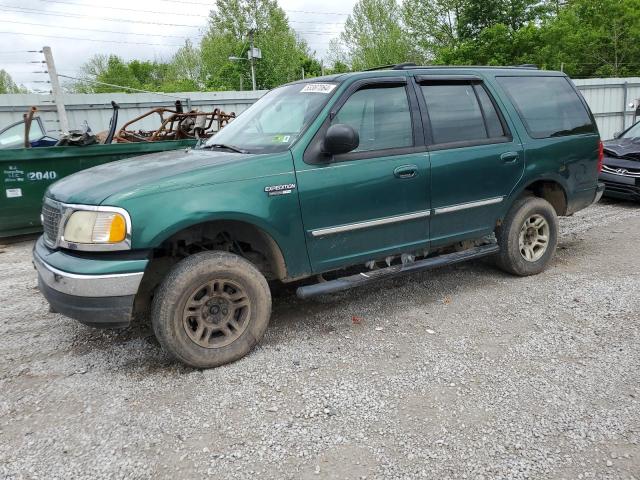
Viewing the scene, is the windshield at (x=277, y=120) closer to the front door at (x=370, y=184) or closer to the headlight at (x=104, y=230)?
the front door at (x=370, y=184)

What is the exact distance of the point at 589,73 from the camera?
1248 inches

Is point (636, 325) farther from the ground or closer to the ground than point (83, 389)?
closer to the ground

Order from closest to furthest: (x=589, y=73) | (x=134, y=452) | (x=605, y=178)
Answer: (x=134, y=452), (x=605, y=178), (x=589, y=73)

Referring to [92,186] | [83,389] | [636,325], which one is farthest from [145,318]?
[636,325]

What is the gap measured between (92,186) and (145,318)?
142 cm

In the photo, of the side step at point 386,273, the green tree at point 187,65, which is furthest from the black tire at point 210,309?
the green tree at point 187,65

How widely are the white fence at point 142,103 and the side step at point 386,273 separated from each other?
9779 mm

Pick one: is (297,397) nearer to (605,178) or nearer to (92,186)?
(92,186)

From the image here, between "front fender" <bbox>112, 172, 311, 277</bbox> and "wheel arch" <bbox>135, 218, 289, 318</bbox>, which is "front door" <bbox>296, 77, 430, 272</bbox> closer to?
"front fender" <bbox>112, 172, 311, 277</bbox>

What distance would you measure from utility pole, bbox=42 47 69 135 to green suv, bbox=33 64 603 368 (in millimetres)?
8622

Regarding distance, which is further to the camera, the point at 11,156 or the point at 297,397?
the point at 11,156

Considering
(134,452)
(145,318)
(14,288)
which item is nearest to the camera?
(134,452)

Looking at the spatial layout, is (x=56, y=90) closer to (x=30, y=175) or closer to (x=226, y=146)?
(x=30, y=175)

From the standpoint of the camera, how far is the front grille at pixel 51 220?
319cm
